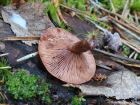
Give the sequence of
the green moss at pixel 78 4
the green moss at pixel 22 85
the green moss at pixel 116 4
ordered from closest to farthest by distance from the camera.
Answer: the green moss at pixel 22 85 < the green moss at pixel 78 4 < the green moss at pixel 116 4

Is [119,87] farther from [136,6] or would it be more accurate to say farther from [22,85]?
[136,6]

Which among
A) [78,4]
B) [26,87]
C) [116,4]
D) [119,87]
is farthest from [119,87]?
[116,4]

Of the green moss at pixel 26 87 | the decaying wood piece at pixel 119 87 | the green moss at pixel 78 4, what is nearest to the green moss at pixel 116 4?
the green moss at pixel 78 4

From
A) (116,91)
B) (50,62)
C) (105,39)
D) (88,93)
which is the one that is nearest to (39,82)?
(50,62)

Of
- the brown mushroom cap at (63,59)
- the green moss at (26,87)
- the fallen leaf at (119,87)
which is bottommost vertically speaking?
the fallen leaf at (119,87)

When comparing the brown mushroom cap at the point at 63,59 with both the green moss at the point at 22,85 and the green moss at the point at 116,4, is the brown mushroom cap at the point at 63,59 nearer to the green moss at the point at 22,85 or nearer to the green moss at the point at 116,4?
the green moss at the point at 22,85

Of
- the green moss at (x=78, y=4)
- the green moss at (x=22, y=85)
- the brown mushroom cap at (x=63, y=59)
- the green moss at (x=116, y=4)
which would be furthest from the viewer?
the green moss at (x=116, y=4)

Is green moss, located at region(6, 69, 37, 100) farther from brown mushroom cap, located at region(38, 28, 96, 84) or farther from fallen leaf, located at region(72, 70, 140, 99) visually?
fallen leaf, located at region(72, 70, 140, 99)
